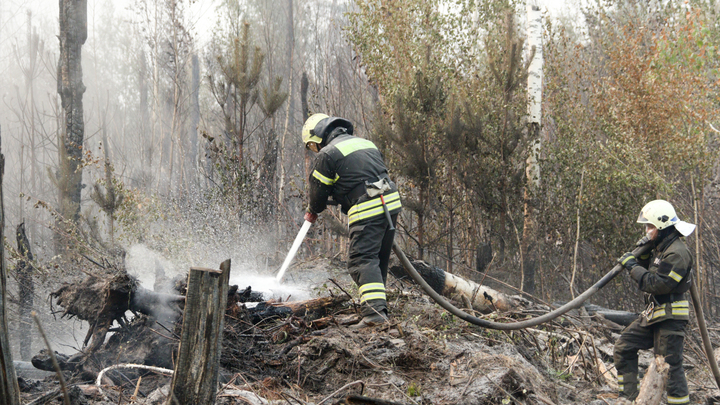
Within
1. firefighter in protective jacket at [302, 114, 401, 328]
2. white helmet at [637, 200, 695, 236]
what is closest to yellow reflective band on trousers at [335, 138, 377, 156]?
firefighter in protective jacket at [302, 114, 401, 328]

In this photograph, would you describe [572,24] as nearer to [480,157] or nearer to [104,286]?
[480,157]

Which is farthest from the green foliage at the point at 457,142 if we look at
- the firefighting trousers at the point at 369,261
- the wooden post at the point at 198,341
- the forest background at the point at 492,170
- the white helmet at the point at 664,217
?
the wooden post at the point at 198,341

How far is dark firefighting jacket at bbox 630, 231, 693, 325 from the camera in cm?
457

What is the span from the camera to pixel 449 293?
6.25m

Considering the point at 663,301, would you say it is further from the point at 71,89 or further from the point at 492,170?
the point at 71,89

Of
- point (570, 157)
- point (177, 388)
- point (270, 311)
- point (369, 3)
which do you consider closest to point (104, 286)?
point (270, 311)

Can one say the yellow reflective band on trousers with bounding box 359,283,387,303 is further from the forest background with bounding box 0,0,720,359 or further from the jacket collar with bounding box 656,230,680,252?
the forest background with bounding box 0,0,720,359

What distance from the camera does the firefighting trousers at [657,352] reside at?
461 cm

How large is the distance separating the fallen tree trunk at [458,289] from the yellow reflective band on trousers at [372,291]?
5.16ft

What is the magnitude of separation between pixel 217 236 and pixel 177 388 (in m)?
8.09

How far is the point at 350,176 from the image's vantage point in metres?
4.80

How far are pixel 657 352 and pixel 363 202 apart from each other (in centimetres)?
294

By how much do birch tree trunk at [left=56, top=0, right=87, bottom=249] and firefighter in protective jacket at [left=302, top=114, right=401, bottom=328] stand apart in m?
7.54

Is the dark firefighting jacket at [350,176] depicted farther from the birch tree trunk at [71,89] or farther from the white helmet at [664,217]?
the birch tree trunk at [71,89]
